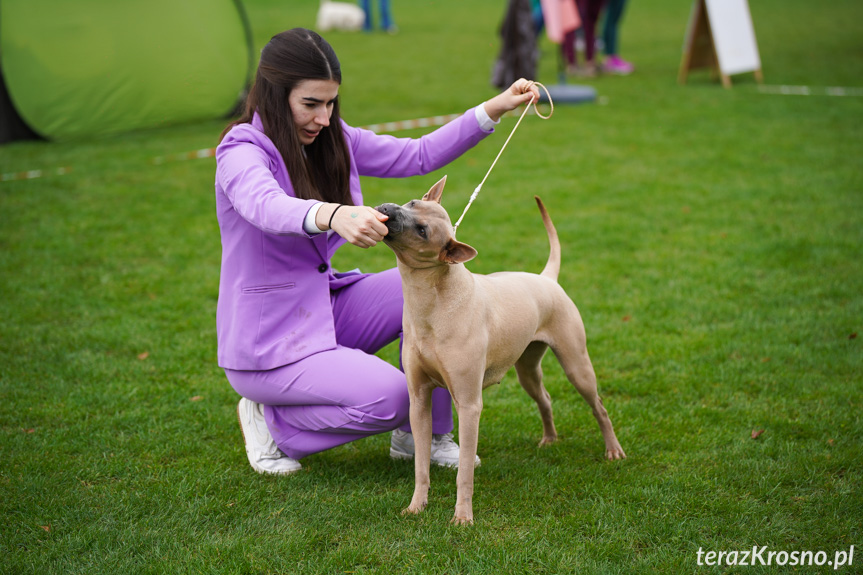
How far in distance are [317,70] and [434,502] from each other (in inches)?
77.4

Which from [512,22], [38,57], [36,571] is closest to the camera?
[36,571]

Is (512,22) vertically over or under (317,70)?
under

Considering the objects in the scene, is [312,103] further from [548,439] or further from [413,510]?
[548,439]

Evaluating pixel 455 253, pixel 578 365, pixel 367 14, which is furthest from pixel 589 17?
pixel 455 253

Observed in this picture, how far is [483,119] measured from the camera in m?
3.75

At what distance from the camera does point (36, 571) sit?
291cm

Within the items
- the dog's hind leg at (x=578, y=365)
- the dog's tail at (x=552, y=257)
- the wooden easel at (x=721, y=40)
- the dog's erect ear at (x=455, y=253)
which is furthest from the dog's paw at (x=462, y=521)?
the wooden easel at (x=721, y=40)

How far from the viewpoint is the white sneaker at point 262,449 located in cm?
368

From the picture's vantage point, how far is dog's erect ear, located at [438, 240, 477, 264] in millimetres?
2838

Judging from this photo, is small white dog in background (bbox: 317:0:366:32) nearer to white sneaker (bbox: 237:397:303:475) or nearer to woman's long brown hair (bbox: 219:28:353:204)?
woman's long brown hair (bbox: 219:28:353:204)

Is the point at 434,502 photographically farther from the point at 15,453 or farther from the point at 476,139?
the point at 15,453

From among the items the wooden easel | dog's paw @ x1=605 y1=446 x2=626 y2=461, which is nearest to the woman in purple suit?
dog's paw @ x1=605 y1=446 x2=626 y2=461

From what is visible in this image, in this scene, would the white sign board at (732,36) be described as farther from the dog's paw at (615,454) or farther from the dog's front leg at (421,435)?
the dog's front leg at (421,435)

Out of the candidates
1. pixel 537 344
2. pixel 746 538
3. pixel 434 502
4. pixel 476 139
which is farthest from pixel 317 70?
pixel 746 538
